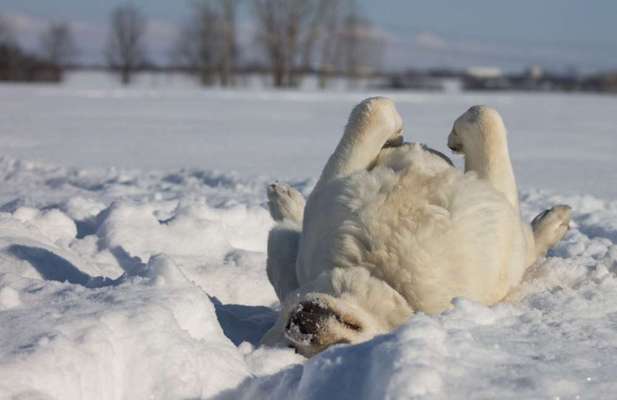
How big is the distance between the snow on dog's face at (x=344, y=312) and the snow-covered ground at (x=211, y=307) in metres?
0.15

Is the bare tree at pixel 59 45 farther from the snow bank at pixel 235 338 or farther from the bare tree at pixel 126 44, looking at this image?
the snow bank at pixel 235 338

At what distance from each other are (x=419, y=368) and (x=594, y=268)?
2054 millimetres

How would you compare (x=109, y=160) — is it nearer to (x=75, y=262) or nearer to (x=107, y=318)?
(x=75, y=262)

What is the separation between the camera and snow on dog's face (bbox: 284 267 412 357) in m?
2.79

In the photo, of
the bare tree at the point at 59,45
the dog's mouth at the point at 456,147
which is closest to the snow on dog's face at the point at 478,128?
the dog's mouth at the point at 456,147

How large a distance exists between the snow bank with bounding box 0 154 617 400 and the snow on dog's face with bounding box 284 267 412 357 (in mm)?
154

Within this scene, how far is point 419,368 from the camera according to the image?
2301 mm

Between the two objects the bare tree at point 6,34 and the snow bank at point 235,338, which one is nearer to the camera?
the snow bank at point 235,338

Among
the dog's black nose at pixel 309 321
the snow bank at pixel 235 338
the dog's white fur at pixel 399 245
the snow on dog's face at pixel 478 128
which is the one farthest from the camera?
the snow on dog's face at pixel 478 128

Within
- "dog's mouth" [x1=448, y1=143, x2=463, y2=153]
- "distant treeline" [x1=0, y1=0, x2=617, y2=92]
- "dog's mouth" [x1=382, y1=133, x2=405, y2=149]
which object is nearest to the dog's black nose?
"dog's mouth" [x1=382, y1=133, x2=405, y2=149]

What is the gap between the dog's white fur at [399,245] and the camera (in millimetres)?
3094

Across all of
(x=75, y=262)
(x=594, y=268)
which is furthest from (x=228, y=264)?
(x=594, y=268)

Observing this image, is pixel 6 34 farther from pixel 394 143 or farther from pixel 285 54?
pixel 394 143

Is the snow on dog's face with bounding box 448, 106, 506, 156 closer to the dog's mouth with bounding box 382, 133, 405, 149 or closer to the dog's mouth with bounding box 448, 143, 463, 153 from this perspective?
the dog's mouth with bounding box 448, 143, 463, 153
